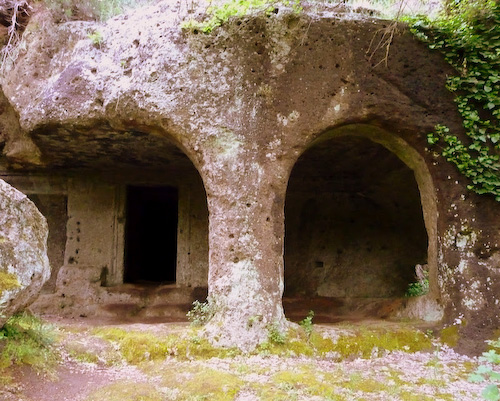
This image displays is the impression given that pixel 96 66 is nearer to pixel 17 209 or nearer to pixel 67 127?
pixel 67 127

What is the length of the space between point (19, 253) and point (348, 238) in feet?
19.3

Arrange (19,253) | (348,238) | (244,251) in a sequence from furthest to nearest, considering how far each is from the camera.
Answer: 1. (348,238)
2. (244,251)
3. (19,253)

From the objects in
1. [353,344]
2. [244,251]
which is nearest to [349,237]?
[353,344]

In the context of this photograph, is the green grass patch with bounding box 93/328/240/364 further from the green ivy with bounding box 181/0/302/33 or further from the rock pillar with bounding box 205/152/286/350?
the green ivy with bounding box 181/0/302/33

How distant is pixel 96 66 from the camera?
457 centimetres

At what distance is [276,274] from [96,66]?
9.40 feet

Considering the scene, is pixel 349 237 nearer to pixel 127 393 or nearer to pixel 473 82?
pixel 473 82

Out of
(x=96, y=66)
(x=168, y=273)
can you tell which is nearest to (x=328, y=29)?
(x=96, y=66)

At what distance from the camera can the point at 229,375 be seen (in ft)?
11.1

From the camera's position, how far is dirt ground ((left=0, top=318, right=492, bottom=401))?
303 cm

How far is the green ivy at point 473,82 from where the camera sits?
4.42 meters

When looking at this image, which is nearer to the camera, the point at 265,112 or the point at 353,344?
the point at 353,344

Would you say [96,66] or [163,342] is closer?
[163,342]

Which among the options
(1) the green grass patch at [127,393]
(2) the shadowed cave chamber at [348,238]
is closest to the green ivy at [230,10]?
(1) the green grass patch at [127,393]
